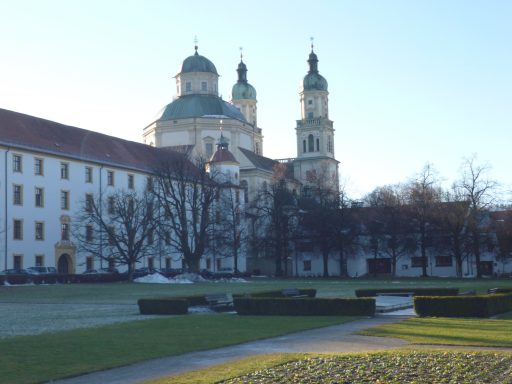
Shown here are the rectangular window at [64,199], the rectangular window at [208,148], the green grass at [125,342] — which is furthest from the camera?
the rectangular window at [208,148]

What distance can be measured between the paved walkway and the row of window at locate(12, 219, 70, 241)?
45270mm

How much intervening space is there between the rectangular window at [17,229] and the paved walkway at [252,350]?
1776 inches

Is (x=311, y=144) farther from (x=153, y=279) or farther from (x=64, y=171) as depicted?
(x=153, y=279)

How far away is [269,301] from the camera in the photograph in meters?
26.8

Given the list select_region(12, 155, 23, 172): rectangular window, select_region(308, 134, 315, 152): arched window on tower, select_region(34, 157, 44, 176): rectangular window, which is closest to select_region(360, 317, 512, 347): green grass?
select_region(12, 155, 23, 172): rectangular window

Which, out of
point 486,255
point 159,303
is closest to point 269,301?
point 159,303

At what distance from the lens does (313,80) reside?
403 ft

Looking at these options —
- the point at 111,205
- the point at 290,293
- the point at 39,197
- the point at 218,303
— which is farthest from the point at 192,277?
the point at 218,303

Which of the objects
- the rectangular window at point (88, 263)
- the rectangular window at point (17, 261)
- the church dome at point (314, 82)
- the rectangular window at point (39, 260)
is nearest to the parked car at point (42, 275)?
the rectangular window at point (17, 261)

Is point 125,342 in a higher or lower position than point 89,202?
lower

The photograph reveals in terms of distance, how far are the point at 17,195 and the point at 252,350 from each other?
5053 centimetres

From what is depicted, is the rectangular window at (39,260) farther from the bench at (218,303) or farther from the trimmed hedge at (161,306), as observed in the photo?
the trimmed hedge at (161,306)

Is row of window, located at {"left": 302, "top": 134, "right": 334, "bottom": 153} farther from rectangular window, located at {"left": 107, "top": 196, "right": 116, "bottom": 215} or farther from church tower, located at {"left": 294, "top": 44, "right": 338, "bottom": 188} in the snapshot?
rectangular window, located at {"left": 107, "top": 196, "right": 116, "bottom": 215}

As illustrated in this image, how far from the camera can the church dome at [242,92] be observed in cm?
12838
